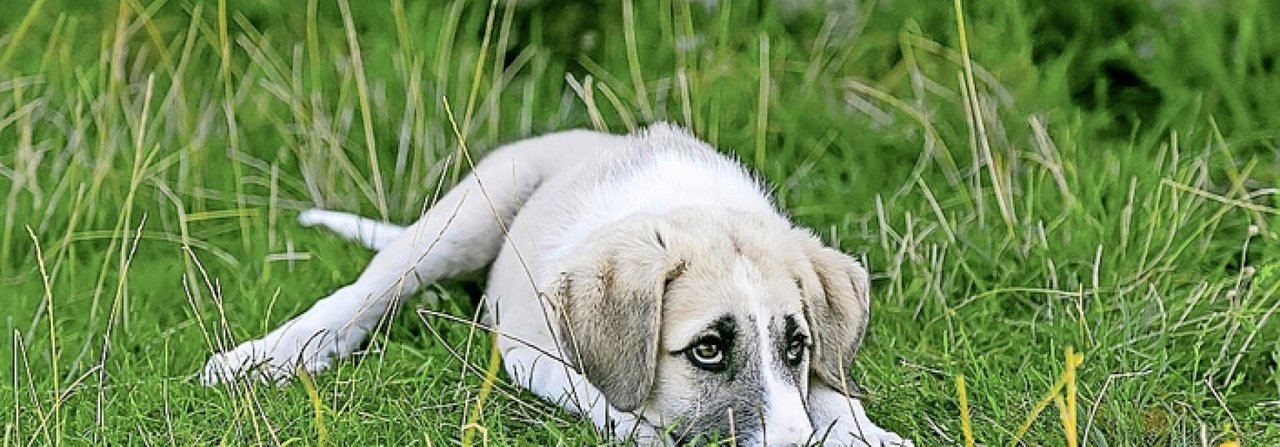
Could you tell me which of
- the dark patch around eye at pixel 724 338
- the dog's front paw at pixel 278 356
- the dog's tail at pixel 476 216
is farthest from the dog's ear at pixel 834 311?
the dog's front paw at pixel 278 356

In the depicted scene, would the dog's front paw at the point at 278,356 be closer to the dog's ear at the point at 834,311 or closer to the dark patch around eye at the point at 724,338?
the dark patch around eye at the point at 724,338

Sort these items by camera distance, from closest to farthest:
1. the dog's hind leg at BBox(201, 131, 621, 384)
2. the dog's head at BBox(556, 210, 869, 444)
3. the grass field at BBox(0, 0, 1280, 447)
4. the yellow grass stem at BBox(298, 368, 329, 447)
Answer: the yellow grass stem at BBox(298, 368, 329, 447)
the dog's head at BBox(556, 210, 869, 444)
the grass field at BBox(0, 0, 1280, 447)
the dog's hind leg at BBox(201, 131, 621, 384)

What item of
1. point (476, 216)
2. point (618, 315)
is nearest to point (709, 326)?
point (618, 315)

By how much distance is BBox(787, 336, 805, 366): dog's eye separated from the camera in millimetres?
3719

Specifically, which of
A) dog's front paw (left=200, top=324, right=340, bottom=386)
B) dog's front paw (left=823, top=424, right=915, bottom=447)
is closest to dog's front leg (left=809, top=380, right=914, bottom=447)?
dog's front paw (left=823, top=424, right=915, bottom=447)

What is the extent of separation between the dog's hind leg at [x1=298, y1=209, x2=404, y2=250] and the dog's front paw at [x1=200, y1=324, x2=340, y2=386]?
0.74 m

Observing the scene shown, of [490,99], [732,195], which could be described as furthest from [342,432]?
[490,99]

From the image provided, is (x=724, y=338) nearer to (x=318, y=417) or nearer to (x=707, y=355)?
(x=707, y=355)

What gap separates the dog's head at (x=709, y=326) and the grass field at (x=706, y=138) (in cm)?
25

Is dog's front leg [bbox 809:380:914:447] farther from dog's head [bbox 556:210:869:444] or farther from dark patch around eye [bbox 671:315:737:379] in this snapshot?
dark patch around eye [bbox 671:315:737:379]

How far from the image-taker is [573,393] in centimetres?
391

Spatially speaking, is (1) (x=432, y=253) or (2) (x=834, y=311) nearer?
(2) (x=834, y=311)

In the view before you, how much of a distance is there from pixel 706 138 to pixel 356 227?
1.21m

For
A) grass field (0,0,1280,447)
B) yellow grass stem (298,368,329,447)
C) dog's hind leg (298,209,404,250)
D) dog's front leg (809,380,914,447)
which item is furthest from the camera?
dog's hind leg (298,209,404,250)
